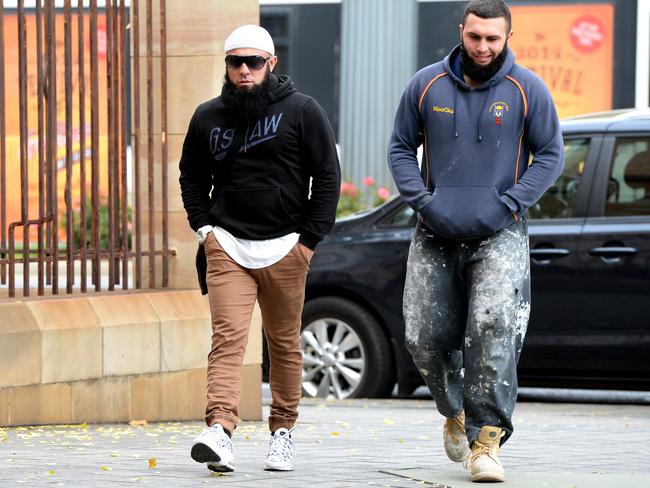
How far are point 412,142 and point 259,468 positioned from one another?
139cm

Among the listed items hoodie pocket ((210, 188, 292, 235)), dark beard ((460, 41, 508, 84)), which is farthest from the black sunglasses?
dark beard ((460, 41, 508, 84))

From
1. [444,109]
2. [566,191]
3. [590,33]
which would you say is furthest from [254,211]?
[590,33]

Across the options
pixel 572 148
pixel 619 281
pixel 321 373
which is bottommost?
pixel 321 373

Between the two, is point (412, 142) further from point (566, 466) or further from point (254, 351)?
point (254, 351)

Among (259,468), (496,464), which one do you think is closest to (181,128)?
(259,468)

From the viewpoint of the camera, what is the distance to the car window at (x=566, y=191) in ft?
32.0

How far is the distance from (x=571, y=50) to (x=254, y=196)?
12.6m

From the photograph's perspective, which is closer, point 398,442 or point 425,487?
point 425,487

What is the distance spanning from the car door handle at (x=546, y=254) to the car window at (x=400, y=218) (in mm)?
1003

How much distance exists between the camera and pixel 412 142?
6215 millimetres

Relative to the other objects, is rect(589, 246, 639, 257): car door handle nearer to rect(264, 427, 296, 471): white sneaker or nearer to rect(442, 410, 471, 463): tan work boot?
rect(442, 410, 471, 463): tan work boot

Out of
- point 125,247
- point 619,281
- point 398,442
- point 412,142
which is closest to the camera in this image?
point 412,142

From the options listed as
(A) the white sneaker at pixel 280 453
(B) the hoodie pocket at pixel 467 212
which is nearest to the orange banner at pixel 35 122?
(A) the white sneaker at pixel 280 453

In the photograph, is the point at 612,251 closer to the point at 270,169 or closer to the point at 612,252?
the point at 612,252
